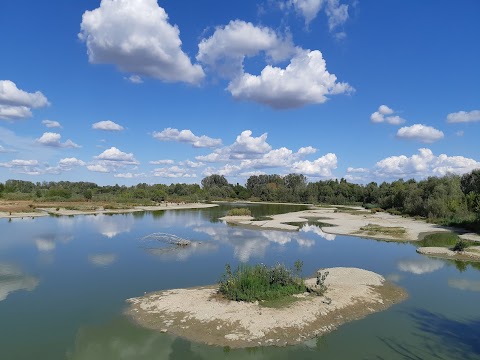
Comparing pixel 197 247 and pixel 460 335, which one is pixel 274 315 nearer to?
pixel 460 335

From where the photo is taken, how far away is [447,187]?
6575 centimetres

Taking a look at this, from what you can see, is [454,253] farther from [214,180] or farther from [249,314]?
[214,180]

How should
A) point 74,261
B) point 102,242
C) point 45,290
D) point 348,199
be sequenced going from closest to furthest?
1. point 45,290
2. point 74,261
3. point 102,242
4. point 348,199

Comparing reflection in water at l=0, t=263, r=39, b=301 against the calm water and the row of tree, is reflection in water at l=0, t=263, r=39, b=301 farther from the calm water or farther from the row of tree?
the row of tree

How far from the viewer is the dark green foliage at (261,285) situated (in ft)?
55.9

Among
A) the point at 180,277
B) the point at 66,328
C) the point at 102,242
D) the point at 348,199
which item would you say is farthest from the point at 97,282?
the point at 348,199

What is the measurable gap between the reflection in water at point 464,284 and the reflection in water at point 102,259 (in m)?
22.9

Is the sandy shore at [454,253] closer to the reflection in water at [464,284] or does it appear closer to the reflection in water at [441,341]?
the reflection in water at [464,284]

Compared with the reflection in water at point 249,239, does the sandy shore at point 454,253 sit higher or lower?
lower

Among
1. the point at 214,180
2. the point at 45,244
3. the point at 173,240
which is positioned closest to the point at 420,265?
the point at 173,240

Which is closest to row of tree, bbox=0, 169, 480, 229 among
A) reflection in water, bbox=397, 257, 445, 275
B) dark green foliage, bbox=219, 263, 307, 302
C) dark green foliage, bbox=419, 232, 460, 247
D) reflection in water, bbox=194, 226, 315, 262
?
dark green foliage, bbox=419, 232, 460, 247

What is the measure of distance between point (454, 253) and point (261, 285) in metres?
21.7

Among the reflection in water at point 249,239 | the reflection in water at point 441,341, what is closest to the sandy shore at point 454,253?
the reflection in water at point 249,239

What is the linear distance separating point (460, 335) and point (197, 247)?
2241 cm
